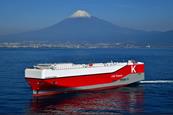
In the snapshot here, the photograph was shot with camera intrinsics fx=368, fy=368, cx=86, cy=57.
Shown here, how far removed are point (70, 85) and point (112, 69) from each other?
6.72m

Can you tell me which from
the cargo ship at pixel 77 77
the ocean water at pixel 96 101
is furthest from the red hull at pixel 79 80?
the ocean water at pixel 96 101

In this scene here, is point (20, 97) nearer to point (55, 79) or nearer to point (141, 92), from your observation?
point (55, 79)

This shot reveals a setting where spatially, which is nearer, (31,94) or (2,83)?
(31,94)

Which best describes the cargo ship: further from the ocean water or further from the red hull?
the ocean water

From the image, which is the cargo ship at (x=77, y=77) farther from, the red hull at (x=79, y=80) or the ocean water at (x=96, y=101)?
the ocean water at (x=96, y=101)

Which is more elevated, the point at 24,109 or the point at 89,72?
the point at 89,72

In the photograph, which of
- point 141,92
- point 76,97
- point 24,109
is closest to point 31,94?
point 76,97

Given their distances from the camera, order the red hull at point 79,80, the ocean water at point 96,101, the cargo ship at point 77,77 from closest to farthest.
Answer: the ocean water at point 96,101, the red hull at point 79,80, the cargo ship at point 77,77

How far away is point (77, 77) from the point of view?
41562mm

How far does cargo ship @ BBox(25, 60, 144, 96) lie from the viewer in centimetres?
3919

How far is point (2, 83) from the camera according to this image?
49438 millimetres

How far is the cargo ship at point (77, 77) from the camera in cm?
3919

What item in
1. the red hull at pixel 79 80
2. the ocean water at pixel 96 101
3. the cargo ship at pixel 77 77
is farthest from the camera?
the cargo ship at pixel 77 77

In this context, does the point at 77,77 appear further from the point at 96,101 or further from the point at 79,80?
the point at 96,101
